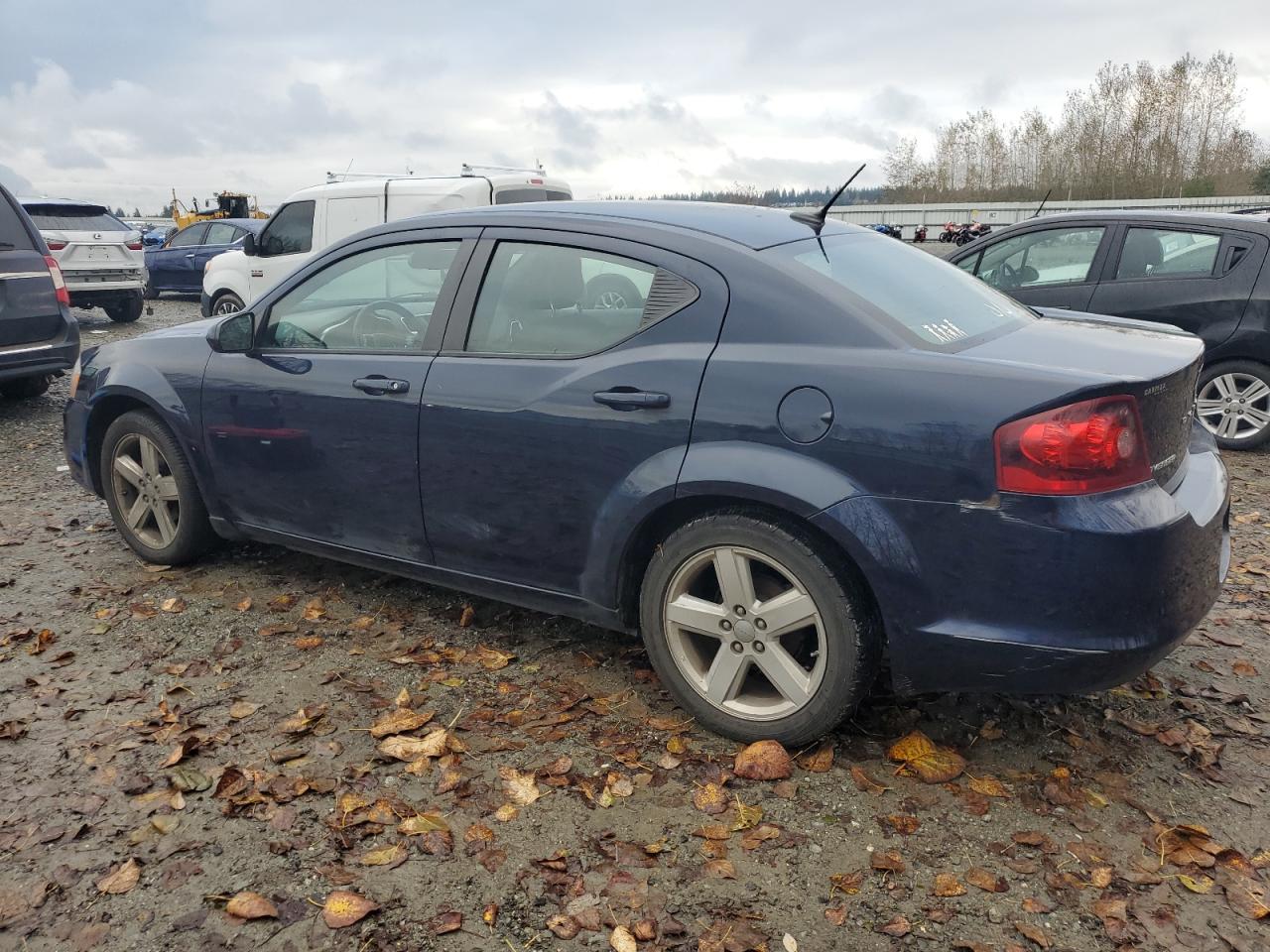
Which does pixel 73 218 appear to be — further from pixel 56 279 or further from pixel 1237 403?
pixel 1237 403

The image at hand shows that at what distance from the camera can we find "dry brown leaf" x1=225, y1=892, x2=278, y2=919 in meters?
2.44

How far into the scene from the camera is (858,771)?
303cm

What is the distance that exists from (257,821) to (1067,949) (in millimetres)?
2161

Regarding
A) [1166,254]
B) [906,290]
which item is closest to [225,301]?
[1166,254]

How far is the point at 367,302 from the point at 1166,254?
19.6 ft

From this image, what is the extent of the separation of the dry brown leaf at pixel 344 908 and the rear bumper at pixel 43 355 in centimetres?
723

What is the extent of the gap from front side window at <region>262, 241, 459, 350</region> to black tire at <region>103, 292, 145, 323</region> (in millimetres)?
12785

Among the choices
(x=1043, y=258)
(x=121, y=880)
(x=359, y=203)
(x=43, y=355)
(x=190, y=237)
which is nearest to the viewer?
(x=121, y=880)

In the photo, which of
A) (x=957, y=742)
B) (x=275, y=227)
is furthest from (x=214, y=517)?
(x=275, y=227)

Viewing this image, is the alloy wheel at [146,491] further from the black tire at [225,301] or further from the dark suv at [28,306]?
the black tire at [225,301]

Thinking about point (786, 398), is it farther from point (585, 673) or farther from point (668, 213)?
point (585, 673)

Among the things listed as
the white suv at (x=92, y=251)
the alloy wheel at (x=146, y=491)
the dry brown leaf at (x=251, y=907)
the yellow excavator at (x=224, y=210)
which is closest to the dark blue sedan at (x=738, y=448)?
the alloy wheel at (x=146, y=491)

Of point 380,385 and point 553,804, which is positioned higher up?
point 380,385

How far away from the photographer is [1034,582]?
263 centimetres
